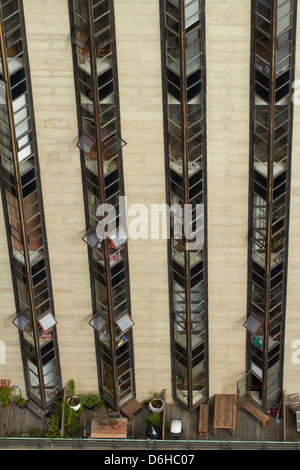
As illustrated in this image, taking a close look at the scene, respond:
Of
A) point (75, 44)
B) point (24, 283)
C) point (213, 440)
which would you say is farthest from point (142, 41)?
point (213, 440)

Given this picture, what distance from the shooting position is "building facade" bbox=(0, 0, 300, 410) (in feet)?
208

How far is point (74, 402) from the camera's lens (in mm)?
78062

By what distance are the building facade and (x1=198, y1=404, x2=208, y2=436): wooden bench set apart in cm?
91

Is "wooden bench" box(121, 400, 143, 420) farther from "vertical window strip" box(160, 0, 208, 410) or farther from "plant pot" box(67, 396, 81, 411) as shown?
"plant pot" box(67, 396, 81, 411)

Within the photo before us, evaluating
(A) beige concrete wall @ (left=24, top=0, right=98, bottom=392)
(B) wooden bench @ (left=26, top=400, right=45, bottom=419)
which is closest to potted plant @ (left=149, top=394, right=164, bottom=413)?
(A) beige concrete wall @ (left=24, top=0, right=98, bottom=392)

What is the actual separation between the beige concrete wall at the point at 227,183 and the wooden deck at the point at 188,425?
272cm

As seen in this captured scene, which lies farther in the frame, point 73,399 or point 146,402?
point 146,402

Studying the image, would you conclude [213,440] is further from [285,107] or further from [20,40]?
[20,40]

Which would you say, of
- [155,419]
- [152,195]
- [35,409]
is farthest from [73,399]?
[152,195]

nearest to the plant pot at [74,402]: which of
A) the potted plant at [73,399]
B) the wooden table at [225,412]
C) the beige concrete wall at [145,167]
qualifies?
the potted plant at [73,399]

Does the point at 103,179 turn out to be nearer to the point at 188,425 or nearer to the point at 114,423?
the point at 114,423

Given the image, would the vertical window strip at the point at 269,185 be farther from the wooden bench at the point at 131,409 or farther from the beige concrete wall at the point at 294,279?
the wooden bench at the point at 131,409

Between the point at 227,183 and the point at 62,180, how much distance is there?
11.2m

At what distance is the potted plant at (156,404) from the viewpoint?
77.6m
